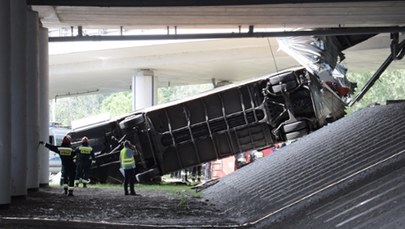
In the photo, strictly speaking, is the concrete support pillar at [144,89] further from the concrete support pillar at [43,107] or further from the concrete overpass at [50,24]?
the concrete support pillar at [43,107]

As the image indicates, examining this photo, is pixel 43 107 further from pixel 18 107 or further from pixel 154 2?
pixel 154 2

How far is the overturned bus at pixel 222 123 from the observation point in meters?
20.6

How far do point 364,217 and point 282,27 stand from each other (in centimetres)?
1587

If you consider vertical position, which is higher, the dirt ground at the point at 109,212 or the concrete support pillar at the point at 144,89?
the concrete support pillar at the point at 144,89

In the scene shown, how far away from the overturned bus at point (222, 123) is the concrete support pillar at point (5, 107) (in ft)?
29.5

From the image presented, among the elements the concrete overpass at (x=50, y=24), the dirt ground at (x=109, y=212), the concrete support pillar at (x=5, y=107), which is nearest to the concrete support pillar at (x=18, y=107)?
the concrete overpass at (x=50, y=24)

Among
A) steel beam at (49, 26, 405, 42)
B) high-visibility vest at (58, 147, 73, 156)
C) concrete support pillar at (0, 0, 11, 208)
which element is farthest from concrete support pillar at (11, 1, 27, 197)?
steel beam at (49, 26, 405, 42)

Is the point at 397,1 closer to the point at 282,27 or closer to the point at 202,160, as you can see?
the point at 282,27

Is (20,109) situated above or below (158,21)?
below

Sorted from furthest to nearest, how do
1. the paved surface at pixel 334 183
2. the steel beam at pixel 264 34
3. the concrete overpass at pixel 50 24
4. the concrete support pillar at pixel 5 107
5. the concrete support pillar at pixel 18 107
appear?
the steel beam at pixel 264 34 < the concrete support pillar at pixel 18 107 < the concrete overpass at pixel 50 24 < the concrete support pillar at pixel 5 107 < the paved surface at pixel 334 183

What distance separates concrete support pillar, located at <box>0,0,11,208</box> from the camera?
12.5 metres

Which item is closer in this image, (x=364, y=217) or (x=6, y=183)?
(x=364, y=217)

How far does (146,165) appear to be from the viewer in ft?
71.9

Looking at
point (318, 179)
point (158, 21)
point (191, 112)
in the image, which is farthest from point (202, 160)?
point (318, 179)
